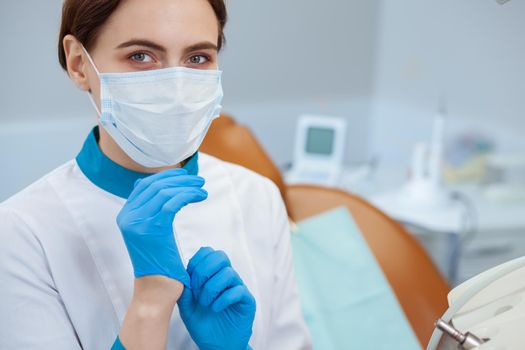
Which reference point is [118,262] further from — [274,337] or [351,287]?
[351,287]

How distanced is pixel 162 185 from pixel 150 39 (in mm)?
216

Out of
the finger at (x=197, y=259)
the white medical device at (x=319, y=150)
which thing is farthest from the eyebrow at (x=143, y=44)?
the white medical device at (x=319, y=150)

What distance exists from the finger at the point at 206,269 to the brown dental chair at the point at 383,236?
0.73 m

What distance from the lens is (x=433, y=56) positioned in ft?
8.96

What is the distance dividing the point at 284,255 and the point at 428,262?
68cm

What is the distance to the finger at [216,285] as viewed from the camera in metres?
0.84

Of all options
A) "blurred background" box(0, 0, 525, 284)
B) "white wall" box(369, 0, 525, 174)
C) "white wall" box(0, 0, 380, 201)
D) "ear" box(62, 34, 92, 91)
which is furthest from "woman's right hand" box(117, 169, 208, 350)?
"white wall" box(369, 0, 525, 174)

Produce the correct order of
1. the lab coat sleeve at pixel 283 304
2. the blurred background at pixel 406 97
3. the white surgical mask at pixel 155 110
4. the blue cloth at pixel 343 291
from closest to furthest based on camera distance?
the white surgical mask at pixel 155 110 → the lab coat sleeve at pixel 283 304 → the blue cloth at pixel 343 291 → the blurred background at pixel 406 97

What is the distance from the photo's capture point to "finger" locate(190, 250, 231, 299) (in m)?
0.85

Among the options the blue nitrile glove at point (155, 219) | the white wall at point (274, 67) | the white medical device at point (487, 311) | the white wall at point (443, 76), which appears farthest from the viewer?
the white wall at point (443, 76)

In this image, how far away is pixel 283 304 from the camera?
1.12 m

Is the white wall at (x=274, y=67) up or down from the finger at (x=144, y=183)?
down

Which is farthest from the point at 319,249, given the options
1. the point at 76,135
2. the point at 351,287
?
the point at 76,135

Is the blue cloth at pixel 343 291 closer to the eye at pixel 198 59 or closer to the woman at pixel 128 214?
the woman at pixel 128 214
